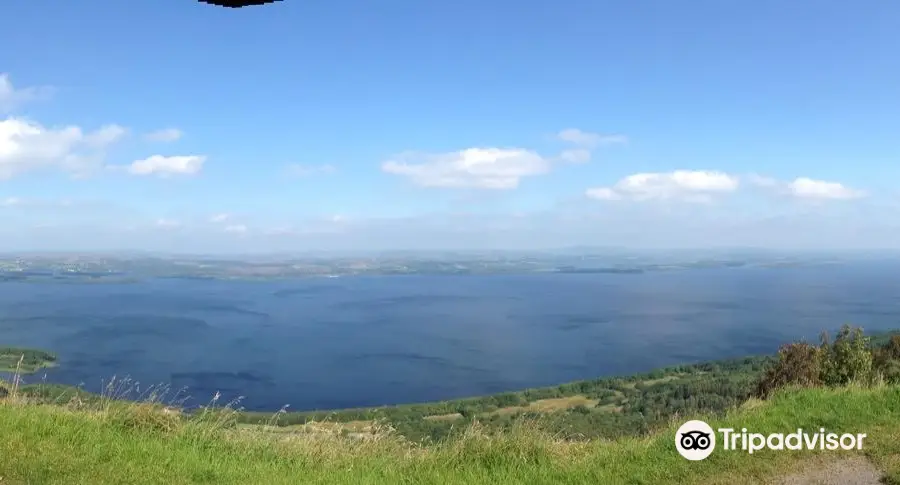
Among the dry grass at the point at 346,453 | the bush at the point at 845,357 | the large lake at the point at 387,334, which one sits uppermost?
the dry grass at the point at 346,453

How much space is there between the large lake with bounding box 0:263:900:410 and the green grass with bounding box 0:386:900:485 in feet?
173

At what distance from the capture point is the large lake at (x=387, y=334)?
72000mm

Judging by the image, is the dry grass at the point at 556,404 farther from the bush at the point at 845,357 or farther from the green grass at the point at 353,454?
the green grass at the point at 353,454

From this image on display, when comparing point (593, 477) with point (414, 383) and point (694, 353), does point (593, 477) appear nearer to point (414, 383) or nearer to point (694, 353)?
point (414, 383)

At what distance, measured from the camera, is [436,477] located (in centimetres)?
498

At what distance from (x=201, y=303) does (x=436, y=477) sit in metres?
162

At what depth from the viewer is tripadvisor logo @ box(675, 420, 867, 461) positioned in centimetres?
555

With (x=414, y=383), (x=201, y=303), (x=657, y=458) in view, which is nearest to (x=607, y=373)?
(x=414, y=383)

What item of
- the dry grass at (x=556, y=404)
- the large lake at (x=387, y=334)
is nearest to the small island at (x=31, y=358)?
the large lake at (x=387, y=334)

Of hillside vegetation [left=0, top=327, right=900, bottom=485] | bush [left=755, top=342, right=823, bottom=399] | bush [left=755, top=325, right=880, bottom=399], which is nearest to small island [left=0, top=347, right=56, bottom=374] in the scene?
hillside vegetation [left=0, top=327, right=900, bottom=485]

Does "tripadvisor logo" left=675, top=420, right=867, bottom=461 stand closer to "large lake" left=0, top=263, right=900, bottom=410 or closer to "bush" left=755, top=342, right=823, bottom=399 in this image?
"bush" left=755, top=342, right=823, bottom=399

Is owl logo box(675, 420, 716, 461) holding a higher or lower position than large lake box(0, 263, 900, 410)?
higher

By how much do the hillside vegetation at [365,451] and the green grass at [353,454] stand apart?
0.04 ft

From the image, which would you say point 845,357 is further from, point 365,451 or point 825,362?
point 365,451
